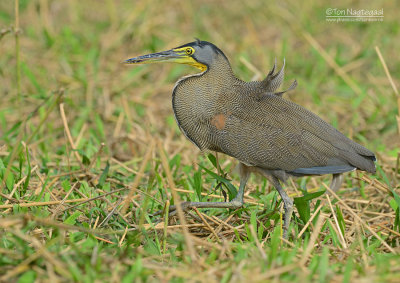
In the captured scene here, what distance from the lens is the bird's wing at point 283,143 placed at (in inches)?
169

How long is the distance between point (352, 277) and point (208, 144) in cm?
146

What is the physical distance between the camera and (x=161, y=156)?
326cm

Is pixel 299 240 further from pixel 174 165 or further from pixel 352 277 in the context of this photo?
pixel 174 165

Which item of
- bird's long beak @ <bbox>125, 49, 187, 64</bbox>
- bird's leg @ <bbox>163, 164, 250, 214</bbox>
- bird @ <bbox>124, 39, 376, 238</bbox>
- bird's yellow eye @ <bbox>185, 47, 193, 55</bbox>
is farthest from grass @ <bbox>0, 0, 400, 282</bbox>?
bird's yellow eye @ <bbox>185, 47, 193, 55</bbox>

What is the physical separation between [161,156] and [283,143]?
4.34 ft

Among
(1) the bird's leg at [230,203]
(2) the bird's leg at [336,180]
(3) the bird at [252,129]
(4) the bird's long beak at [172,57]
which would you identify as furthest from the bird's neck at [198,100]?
(2) the bird's leg at [336,180]

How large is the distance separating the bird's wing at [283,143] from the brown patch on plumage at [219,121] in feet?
0.09

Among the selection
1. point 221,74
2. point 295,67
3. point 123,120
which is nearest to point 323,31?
point 295,67

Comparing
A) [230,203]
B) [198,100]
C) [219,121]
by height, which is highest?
[198,100]

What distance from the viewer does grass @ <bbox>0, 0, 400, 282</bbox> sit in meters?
3.38

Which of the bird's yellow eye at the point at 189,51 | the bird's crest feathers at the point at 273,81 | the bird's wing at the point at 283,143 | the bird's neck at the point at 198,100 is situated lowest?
the bird's wing at the point at 283,143

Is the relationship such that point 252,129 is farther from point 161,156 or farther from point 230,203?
point 161,156

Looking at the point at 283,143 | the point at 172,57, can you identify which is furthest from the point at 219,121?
the point at 172,57

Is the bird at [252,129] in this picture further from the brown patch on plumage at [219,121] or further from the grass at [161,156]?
the grass at [161,156]
